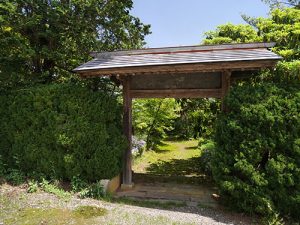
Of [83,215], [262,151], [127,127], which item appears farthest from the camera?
[127,127]

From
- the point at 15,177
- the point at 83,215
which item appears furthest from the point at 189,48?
the point at 15,177

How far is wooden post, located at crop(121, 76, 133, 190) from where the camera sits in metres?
8.29

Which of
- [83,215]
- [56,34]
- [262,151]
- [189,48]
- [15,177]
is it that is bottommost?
[83,215]

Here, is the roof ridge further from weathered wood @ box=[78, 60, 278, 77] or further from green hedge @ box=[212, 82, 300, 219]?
green hedge @ box=[212, 82, 300, 219]

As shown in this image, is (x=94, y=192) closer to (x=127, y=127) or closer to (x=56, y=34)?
(x=127, y=127)

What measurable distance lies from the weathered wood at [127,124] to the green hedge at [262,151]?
9.97 ft

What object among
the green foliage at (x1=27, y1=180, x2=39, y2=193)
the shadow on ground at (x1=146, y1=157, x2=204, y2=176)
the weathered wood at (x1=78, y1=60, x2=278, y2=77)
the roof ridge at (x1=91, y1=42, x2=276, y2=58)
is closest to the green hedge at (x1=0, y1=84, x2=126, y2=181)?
the green foliage at (x1=27, y1=180, x2=39, y2=193)

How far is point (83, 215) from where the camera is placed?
5844 mm

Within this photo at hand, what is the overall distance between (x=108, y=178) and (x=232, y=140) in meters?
3.62

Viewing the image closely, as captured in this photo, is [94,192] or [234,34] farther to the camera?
[234,34]

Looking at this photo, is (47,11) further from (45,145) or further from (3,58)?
(45,145)

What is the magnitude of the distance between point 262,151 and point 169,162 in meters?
8.18

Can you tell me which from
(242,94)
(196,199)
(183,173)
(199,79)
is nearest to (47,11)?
(199,79)

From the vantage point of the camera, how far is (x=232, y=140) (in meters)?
6.29
